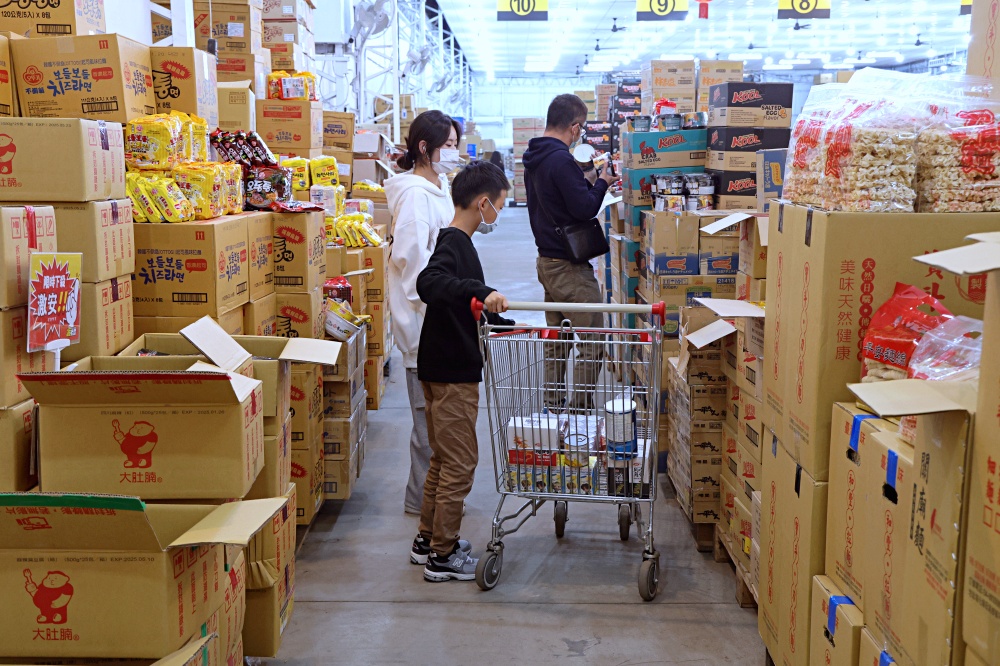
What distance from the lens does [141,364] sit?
8.45 feet

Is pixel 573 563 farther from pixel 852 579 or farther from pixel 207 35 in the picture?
pixel 207 35

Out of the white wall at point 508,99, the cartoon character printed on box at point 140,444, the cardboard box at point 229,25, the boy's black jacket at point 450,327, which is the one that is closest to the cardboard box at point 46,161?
the cartoon character printed on box at point 140,444

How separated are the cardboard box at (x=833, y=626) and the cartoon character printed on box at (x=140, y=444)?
1.69 meters

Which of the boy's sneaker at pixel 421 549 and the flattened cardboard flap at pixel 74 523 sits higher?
the flattened cardboard flap at pixel 74 523

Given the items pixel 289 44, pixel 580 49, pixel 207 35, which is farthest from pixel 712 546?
pixel 580 49

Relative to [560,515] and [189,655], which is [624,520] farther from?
[189,655]

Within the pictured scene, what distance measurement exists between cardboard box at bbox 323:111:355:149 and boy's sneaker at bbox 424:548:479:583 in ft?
→ 17.8

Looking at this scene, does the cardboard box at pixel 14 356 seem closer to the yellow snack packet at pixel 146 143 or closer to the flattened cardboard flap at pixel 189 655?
the flattened cardboard flap at pixel 189 655

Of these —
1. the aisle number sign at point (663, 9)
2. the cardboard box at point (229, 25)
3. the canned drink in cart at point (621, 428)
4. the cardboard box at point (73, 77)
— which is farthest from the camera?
the aisle number sign at point (663, 9)

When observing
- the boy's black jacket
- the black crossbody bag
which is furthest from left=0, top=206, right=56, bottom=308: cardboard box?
the black crossbody bag

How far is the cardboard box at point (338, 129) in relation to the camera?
8234 millimetres

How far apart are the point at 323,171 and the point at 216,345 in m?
3.55

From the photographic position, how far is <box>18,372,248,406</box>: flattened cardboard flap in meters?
2.12

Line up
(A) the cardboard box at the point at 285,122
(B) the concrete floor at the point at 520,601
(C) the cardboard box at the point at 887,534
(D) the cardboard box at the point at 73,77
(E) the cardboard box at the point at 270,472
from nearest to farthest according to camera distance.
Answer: (C) the cardboard box at the point at 887,534 < (E) the cardboard box at the point at 270,472 < (B) the concrete floor at the point at 520,601 < (D) the cardboard box at the point at 73,77 < (A) the cardboard box at the point at 285,122
